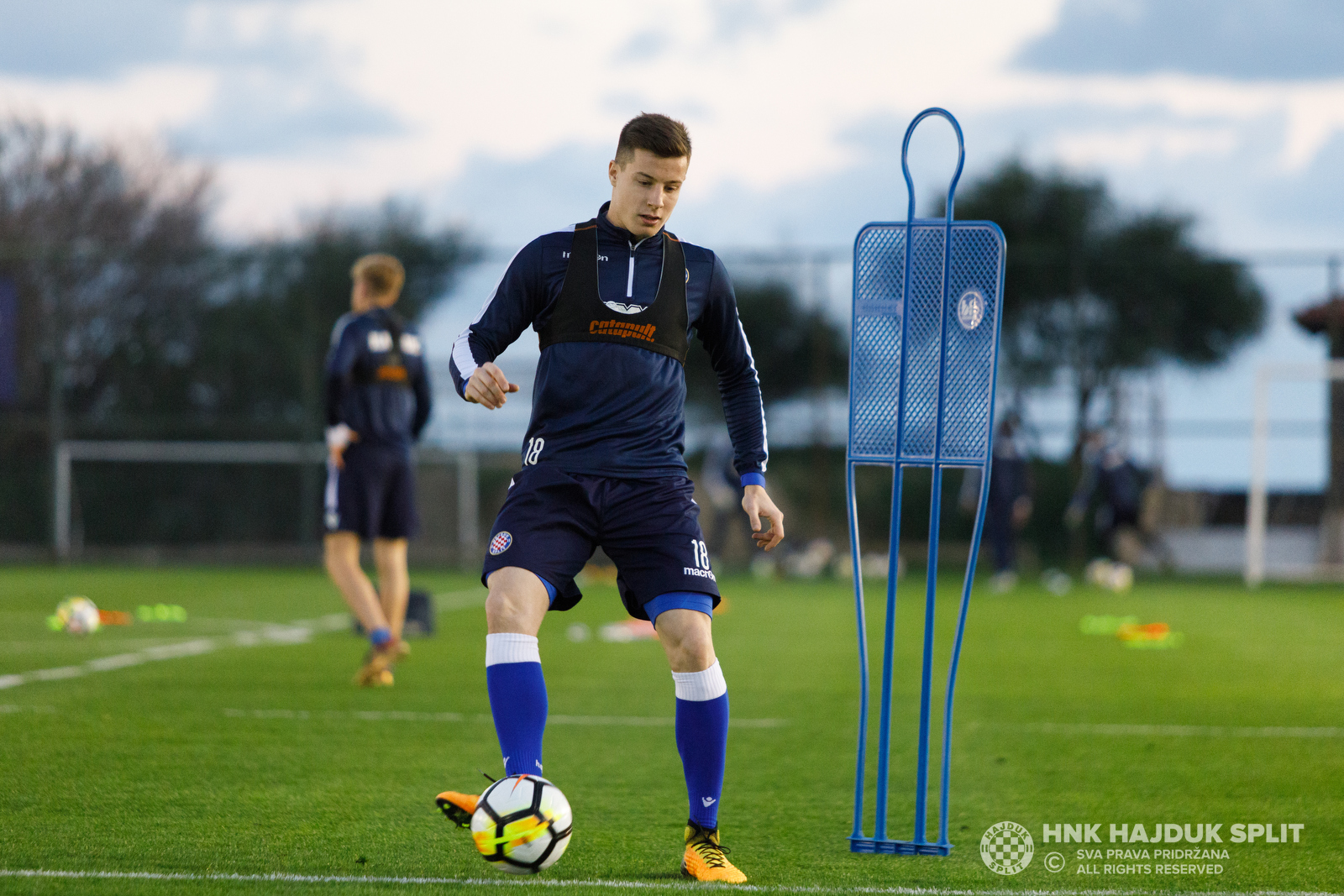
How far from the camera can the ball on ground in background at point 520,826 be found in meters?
3.46

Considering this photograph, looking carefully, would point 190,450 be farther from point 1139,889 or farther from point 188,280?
point 1139,889

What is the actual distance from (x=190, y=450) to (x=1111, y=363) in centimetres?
1332

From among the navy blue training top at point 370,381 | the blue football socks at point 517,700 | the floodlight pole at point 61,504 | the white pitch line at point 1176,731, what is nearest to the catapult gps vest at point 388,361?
the navy blue training top at point 370,381

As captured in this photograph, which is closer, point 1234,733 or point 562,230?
point 562,230

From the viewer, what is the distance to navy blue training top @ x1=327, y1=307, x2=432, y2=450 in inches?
308

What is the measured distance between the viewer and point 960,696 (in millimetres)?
7715

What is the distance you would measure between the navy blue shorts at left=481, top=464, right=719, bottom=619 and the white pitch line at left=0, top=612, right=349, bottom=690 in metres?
4.55

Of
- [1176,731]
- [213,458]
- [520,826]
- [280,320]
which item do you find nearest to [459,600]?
[213,458]

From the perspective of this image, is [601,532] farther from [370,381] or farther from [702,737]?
[370,381]

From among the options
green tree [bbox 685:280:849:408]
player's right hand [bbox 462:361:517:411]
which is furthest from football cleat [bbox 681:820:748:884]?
green tree [bbox 685:280:849:408]

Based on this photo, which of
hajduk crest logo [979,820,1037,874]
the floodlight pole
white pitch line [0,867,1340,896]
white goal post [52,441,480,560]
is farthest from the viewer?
the floodlight pole

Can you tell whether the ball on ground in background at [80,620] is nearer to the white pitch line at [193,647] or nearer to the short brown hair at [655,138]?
the white pitch line at [193,647]

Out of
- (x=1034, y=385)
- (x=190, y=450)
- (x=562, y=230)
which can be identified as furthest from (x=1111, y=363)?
(x=562, y=230)

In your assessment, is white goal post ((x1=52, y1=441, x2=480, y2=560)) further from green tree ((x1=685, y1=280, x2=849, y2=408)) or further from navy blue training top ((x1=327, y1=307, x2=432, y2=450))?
navy blue training top ((x1=327, y1=307, x2=432, y2=450))
